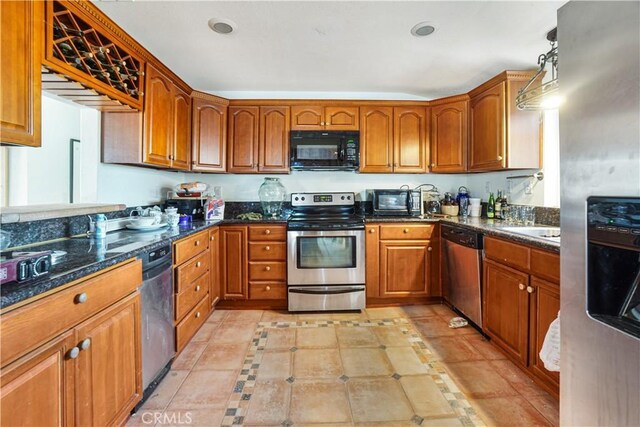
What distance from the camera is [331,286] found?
274 cm

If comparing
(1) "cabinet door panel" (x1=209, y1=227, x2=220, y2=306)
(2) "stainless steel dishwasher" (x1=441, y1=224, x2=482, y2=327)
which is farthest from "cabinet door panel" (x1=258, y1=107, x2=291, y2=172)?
(2) "stainless steel dishwasher" (x1=441, y1=224, x2=482, y2=327)

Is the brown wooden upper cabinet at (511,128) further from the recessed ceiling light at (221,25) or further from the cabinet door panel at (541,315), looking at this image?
the recessed ceiling light at (221,25)

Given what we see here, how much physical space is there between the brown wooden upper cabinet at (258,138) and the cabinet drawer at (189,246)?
3.17 feet

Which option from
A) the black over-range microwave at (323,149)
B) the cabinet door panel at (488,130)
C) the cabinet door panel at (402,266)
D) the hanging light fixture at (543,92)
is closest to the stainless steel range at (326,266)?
the cabinet door panel at (402,266)

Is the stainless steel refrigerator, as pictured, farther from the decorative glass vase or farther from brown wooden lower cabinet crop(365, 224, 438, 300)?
the decorative glass vase

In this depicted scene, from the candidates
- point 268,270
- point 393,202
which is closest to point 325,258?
point 268,270

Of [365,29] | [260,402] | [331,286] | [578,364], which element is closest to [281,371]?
[260,402]

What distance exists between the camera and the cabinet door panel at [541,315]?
152 centimetres

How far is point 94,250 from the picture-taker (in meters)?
1.38

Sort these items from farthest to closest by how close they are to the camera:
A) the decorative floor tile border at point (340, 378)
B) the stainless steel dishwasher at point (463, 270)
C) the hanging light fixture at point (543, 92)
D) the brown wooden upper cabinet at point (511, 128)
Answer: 1. the brown wooden upper cabinet at point (511, 128)
2. the stainless steel dishwasher at point (463, 270)
3. the hanging light fixture at point (543, 92)
4. the decorative floor tile border at point (340, 378)

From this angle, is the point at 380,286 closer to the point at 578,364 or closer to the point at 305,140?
A: the point at 305,140

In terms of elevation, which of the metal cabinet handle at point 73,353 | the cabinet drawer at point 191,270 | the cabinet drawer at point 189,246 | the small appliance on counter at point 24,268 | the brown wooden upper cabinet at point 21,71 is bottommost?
the metal cabinet handle at point 73,353

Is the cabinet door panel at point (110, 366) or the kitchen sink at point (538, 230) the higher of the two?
the kitchen sink at point (538, 230)

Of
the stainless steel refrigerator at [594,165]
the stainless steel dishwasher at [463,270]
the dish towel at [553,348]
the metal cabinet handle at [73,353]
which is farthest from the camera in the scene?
the stainless steel dishwasher at [463,270]
